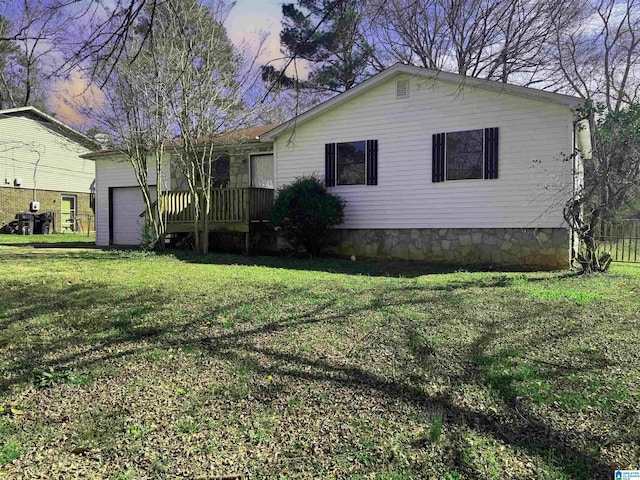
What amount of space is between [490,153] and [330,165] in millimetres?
3684

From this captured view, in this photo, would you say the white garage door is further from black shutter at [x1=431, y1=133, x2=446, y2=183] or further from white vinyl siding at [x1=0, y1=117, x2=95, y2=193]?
black shutter at [x1=431, y1=133, x2=446, y2=183]

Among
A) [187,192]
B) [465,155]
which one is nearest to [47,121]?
[187,192]

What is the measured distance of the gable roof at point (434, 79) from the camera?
9055 millimetres

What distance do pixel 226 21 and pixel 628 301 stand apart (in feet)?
29.9

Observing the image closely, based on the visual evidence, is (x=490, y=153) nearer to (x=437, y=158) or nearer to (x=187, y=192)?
(x=437, y=158)

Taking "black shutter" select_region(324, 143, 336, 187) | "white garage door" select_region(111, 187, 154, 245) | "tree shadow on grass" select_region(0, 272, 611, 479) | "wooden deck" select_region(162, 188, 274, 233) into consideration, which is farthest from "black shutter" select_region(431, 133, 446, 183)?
"white garage door" select_region(111, 187, 154, 245)

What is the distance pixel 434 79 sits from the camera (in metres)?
9.65

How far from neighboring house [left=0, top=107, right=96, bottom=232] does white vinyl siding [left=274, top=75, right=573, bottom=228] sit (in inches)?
523

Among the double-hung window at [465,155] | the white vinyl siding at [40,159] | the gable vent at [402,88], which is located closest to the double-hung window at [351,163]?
the gable vent at [402,88]

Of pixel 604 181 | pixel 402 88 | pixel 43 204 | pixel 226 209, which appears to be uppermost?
pixel 402 88

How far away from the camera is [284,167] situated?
12.4m

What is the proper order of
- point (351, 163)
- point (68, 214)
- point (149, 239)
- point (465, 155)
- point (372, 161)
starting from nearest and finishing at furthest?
point (465, 155) < point (372, 161) < point (351, 163) < point (149, 239) < point (68, 214)

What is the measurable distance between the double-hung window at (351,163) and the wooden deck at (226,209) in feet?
Answer: 5.99

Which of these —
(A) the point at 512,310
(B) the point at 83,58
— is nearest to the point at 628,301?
(A) the point at 512,310
